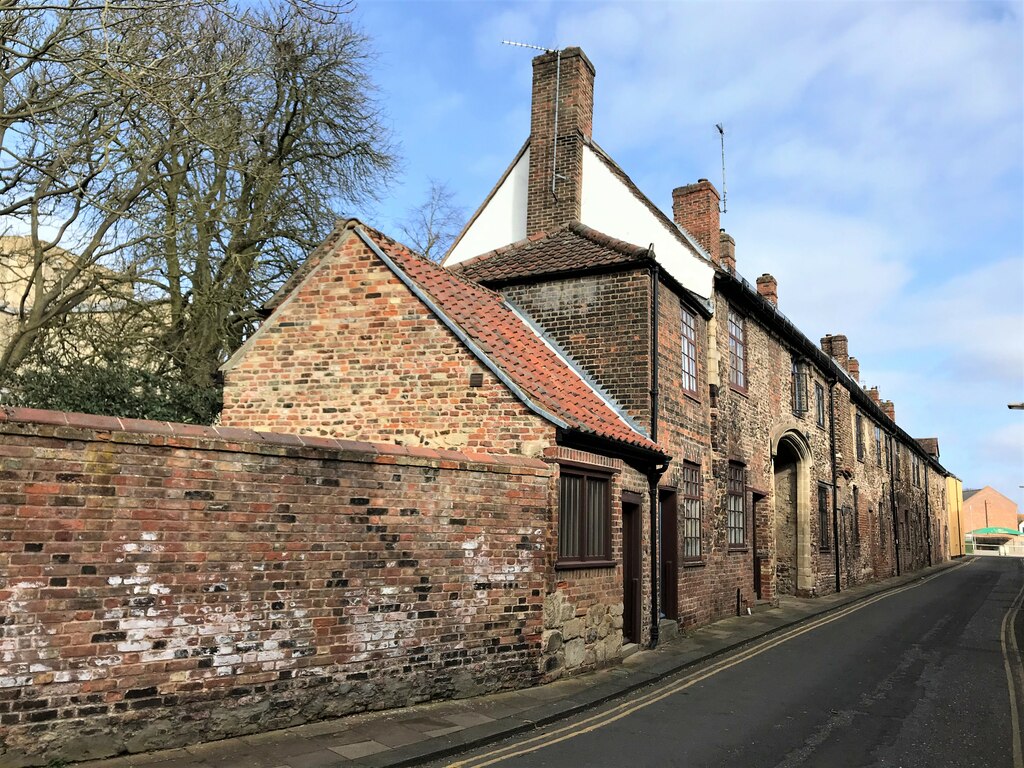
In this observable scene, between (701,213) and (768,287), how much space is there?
706 centimetres

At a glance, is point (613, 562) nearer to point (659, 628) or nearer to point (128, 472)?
point (659, 628)

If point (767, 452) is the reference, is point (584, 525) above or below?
below

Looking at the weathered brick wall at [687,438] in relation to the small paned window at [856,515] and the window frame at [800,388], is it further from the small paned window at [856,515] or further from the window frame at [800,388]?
the small paned window at [856,515]

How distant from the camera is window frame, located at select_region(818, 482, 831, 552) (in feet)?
80.9

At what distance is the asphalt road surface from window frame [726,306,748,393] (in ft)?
18.9

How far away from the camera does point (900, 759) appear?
23.4 feet

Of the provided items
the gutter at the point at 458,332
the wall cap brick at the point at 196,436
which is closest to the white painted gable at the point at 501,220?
the gutter at the point at 458,332

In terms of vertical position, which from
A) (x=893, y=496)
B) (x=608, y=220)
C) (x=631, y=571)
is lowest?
(x=631, y=571)

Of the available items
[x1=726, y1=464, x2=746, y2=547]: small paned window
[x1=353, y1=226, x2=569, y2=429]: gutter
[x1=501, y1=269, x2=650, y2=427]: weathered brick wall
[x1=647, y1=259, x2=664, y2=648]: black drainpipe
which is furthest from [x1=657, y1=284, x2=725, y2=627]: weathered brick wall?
[x1=353, y1=226, x2=569, y2=429]: gutter

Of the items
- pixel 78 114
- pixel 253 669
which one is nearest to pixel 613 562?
pixel 253 669

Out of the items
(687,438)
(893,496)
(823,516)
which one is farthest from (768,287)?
(893,496)

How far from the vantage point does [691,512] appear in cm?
1504

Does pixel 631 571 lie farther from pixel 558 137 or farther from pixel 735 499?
pixel 558 137

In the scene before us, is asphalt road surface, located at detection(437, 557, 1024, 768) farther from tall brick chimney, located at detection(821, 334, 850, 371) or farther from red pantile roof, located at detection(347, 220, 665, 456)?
tall brick chimney, located at detection(821, 334, 850, 371)
